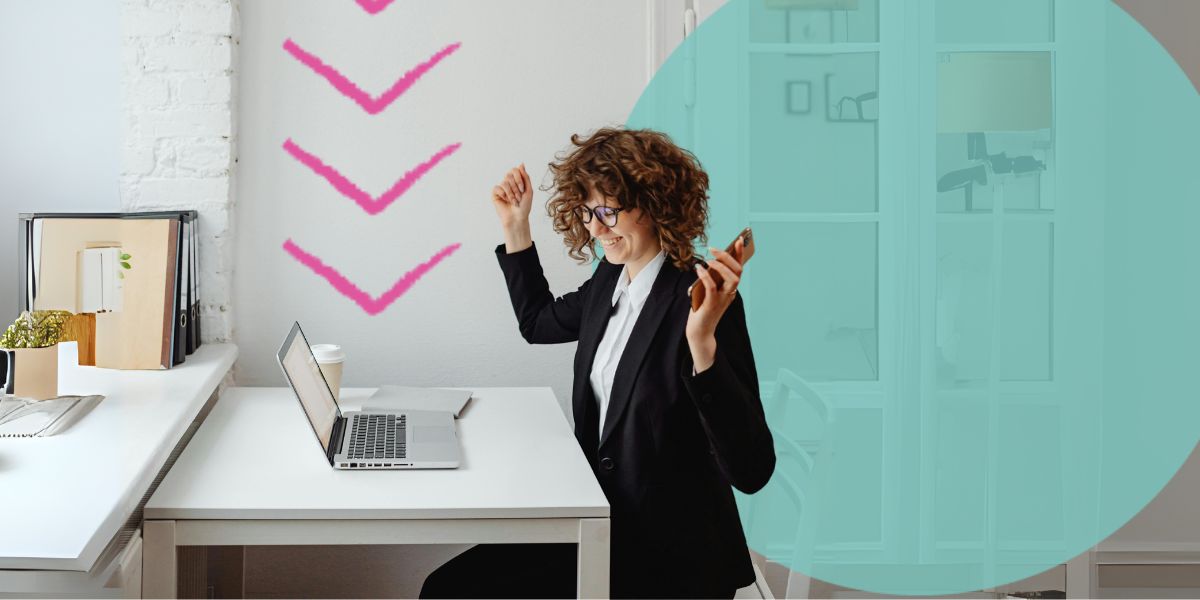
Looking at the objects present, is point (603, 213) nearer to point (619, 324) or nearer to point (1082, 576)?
point (619, 324)

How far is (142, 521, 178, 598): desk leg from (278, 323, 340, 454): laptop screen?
27 cm

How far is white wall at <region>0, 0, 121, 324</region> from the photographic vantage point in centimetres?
232

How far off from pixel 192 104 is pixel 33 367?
83 cm

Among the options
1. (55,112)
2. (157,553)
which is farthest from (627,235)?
(55,112)

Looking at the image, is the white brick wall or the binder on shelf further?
the white brick wall

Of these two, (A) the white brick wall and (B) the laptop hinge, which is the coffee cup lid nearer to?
(B) the laptop hinge

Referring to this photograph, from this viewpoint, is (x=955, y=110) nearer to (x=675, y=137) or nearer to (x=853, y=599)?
(x=675, y=137)

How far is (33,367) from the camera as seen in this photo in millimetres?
1689

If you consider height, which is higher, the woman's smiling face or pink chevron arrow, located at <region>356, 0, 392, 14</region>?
pink chevron arrow, located at <region>356, 0, 392, 14</region>

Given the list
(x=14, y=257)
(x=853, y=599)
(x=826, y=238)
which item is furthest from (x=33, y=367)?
(x=853, y=599)

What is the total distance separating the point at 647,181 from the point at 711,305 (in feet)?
1.06

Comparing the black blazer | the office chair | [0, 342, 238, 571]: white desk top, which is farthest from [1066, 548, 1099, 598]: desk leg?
[0, 342, 238, 571]: white desk top
